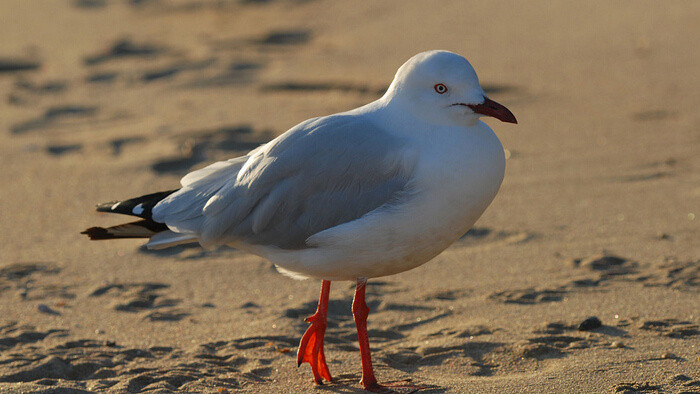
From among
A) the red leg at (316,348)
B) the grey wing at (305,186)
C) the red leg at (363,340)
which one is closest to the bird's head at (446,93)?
the grey wing at (305,186)

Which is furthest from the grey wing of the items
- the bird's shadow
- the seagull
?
the bird's shadow

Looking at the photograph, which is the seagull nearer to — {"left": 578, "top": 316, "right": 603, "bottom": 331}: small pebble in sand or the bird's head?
the bird's head

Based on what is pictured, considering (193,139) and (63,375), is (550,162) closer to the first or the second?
(193,139)

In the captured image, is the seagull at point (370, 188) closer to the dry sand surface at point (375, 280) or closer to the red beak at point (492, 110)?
the red beak at point (492, 110)

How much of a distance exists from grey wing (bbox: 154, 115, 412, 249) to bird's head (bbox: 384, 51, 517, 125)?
0.63 ft

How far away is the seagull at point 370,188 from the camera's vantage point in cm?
376

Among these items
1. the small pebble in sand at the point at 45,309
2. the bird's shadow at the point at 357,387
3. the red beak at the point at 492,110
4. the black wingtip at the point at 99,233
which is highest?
the red beak at the point at 492,110

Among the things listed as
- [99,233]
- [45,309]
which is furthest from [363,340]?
[45,309]

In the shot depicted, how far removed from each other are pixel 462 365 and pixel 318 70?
5.25 m

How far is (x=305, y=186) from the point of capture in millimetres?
3980

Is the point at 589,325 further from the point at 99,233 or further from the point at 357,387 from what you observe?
the point at 99,233

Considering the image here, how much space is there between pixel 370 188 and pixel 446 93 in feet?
1.60

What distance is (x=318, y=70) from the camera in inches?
354

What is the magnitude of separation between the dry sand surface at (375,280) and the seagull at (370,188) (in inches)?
22.5
